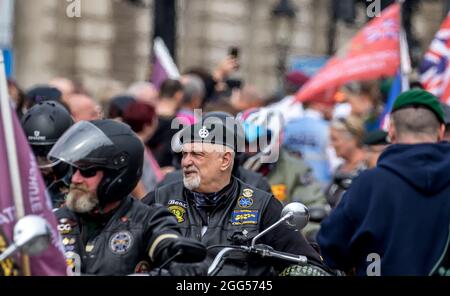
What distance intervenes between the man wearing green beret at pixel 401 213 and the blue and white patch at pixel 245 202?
0.45 meters

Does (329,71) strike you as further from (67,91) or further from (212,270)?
(212,270)

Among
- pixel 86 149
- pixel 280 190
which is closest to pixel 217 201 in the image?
pixel 86 149

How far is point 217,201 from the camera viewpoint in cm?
748

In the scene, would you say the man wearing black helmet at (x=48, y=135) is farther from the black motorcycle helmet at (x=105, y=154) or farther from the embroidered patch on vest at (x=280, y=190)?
the embroidered patch on vest at (x=280, y=190)

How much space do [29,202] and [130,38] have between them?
25764 mm

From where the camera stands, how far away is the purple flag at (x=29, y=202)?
5.53m

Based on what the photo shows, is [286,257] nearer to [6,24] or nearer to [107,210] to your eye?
[107,210]

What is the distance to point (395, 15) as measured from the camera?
1352 centimetres

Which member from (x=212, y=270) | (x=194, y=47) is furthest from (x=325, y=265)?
(x=194, y=47)

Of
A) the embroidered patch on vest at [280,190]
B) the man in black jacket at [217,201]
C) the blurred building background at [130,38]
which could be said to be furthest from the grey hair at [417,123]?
the blurred building background at [130,38]

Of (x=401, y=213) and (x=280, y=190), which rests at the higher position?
(x=401, y=213)

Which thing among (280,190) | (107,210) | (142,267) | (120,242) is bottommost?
(280,190)

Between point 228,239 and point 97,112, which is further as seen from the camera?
point 97,112

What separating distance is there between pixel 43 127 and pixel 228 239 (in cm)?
194
